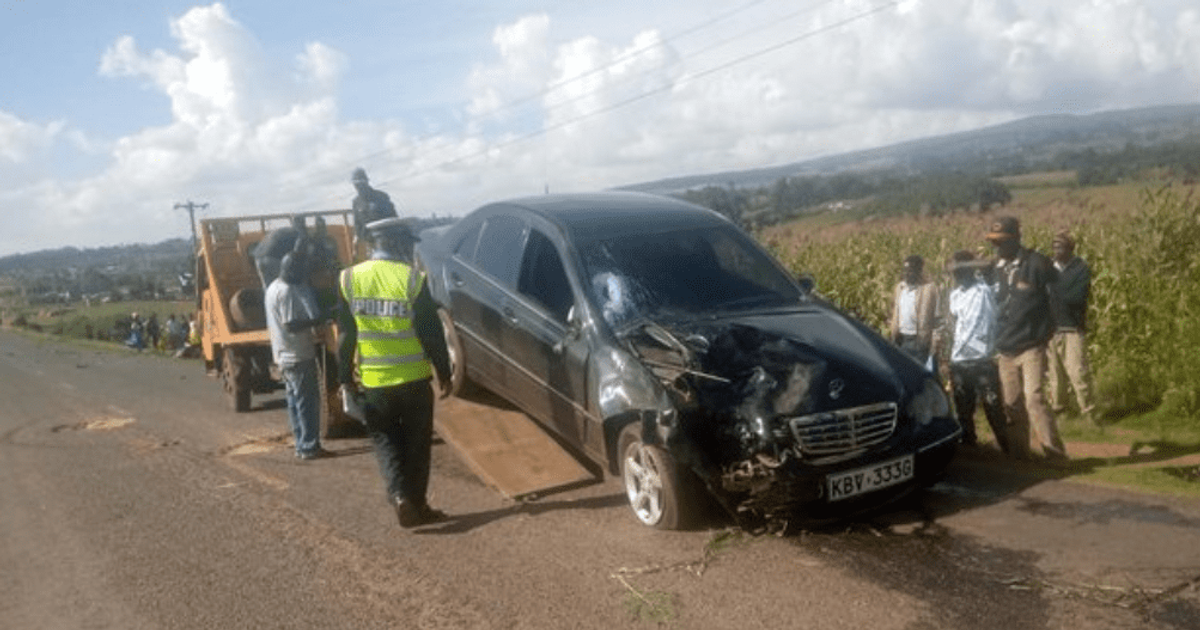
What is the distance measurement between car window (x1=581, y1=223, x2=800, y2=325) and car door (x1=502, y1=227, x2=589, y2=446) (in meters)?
0.26

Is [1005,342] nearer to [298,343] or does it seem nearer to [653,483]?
[653,483]

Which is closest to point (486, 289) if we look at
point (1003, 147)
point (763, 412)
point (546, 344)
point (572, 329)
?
point (546, 344)

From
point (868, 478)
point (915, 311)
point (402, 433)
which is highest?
point (915, 311)

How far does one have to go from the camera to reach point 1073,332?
29.0ft

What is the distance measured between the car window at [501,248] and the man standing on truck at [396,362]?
117cm

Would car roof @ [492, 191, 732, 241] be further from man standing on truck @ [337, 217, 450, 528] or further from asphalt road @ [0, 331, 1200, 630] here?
asphalt road @ [0, 331, 1200, 630]

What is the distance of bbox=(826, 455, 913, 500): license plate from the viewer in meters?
5.45

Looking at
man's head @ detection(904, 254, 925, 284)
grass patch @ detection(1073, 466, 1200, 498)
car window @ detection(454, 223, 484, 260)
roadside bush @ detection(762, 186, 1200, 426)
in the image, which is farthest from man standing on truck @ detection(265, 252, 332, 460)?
roadside bush @ detection(762, 186, 1200, 426)

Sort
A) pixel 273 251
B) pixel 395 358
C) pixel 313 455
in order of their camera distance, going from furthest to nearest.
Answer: pixel 273 251, pixel 313 455, pixel 395 358

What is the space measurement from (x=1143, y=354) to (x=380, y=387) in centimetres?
695

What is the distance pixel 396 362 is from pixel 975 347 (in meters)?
4.06

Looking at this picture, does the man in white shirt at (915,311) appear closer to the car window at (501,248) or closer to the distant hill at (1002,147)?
the car window at (501,248)

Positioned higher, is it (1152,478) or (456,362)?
(456,362)

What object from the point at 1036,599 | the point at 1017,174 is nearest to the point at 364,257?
the point at 1036,599
